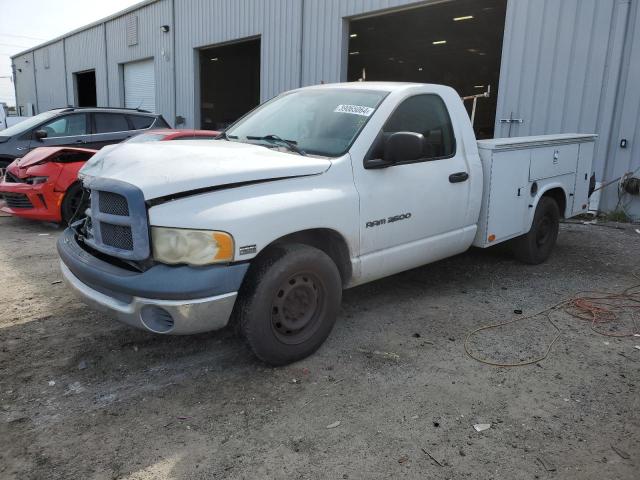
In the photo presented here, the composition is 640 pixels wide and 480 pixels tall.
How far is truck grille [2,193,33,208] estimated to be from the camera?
24.2 feet

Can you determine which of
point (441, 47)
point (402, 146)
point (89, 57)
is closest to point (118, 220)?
point (402, 146)

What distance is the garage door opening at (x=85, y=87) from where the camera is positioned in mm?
26234

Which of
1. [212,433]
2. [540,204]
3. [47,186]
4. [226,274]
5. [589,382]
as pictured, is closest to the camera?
[212,433]

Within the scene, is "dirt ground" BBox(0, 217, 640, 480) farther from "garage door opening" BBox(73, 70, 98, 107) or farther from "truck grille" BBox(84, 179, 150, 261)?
"garage door opening" BBox(73, 70, 98, 107)

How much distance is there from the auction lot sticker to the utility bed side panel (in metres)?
1.37

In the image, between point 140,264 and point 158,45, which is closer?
point 140,264

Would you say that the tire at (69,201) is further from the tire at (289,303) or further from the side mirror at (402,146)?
the side mirror at (402,146)

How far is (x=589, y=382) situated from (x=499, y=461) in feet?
3.86

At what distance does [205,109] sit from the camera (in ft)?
69.3

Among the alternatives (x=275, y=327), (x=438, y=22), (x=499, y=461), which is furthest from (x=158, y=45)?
(x=499, y=461)

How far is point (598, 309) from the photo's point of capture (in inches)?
183

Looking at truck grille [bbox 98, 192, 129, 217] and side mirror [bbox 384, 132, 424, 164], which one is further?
side mirror [bbox 384, 132, 424, 164]

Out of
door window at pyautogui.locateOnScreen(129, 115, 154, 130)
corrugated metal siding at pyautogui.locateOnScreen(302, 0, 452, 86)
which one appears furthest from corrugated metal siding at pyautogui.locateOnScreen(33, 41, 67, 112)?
corrugated metal siding at pyautogui.locateOnScreen(302, 0, 452, 86)

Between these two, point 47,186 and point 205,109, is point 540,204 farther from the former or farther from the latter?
point 205,109
